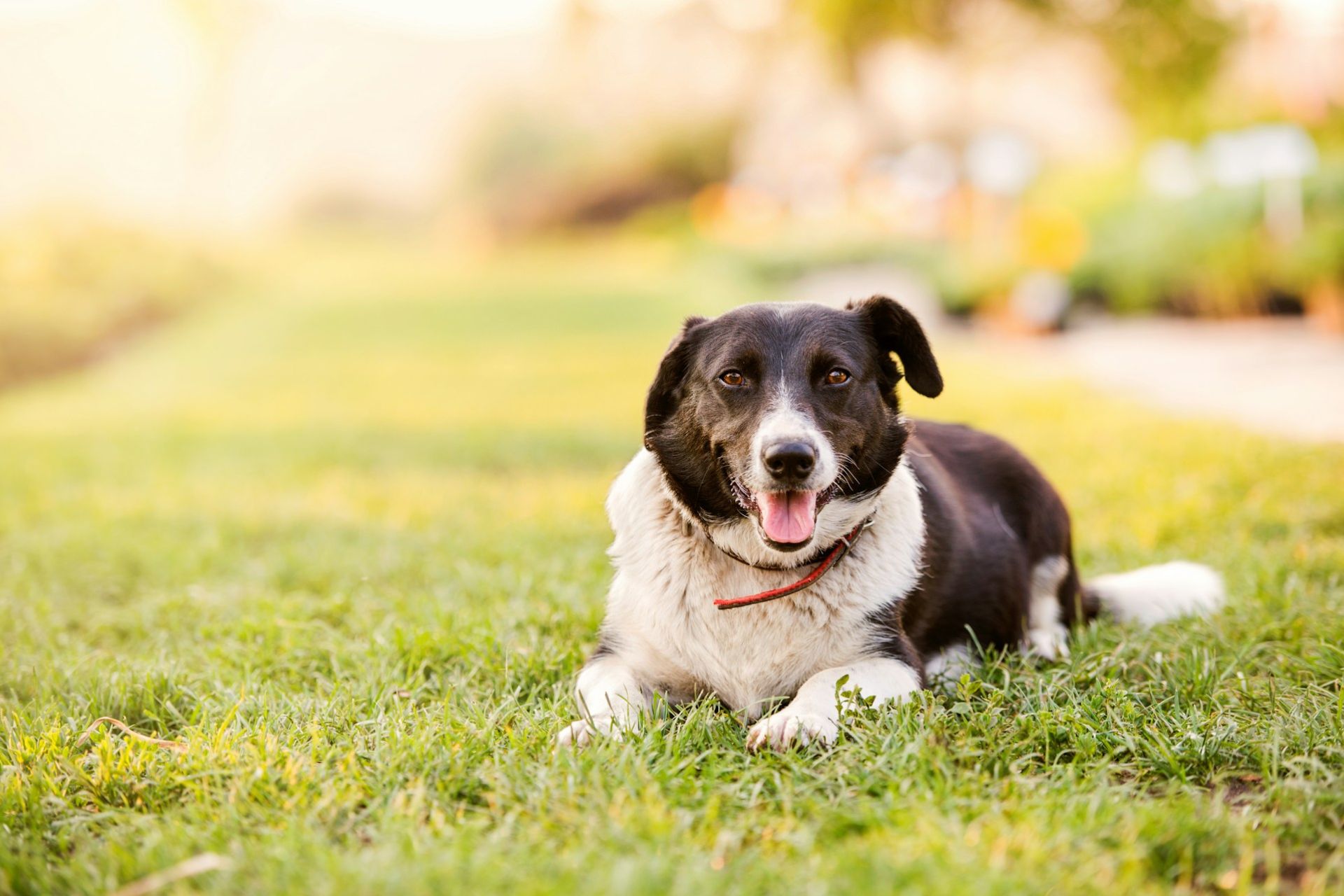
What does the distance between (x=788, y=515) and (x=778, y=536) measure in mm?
57

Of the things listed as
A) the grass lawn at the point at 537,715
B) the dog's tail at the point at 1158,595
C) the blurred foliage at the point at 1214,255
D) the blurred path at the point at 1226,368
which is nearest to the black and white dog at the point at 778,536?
the grass lawn at the point at 537,715

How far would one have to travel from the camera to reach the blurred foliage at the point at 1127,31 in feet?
71.2

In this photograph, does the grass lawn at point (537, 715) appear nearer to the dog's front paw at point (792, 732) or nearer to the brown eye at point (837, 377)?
the dog's front paw at point (792, 732)

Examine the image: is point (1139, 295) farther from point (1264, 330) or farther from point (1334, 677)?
point (1334, 677)

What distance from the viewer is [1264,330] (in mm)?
11688

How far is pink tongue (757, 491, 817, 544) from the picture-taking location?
9.24 ft

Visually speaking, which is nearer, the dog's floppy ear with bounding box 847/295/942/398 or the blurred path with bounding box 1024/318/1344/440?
the dog's floppy ear with bounding box 847/295/942/398

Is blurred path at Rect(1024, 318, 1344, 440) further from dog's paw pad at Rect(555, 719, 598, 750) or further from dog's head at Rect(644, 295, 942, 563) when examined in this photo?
dog's paw pad at Rect(555, 719, 598, 750)

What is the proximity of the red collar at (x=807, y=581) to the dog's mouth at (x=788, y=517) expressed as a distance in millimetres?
162

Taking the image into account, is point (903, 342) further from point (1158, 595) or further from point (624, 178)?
point (624, 178)

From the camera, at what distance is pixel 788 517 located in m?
2.83

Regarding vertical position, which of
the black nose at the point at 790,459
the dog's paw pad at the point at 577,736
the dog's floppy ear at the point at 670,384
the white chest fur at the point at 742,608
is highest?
the dog's floppy ear at the point at 670,384

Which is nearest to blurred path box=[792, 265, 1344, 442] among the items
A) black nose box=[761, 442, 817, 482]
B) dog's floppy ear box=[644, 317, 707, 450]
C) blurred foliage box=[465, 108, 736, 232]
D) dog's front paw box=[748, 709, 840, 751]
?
dog's floppy ear box=[644, 317, 707, 450]

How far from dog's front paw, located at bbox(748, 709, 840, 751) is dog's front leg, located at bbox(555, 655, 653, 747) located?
305 mm
